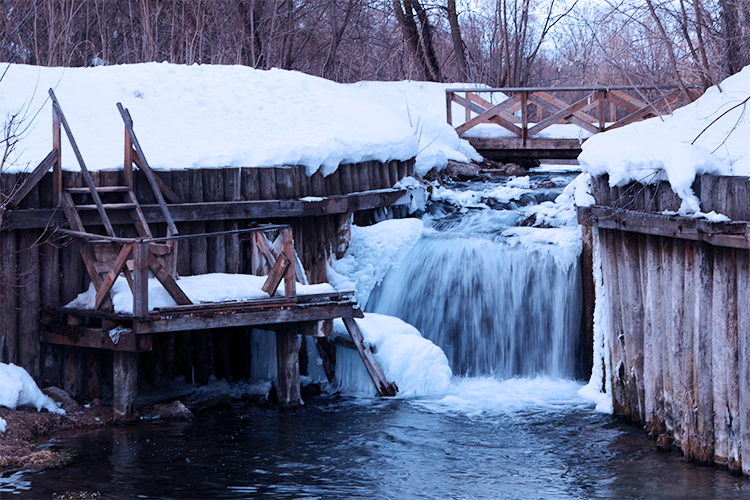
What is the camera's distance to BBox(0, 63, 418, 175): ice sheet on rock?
Answer: 32.8 feet

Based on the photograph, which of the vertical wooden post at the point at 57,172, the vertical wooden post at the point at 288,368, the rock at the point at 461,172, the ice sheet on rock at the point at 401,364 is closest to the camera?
the vertical wooden post at the point at 57,172

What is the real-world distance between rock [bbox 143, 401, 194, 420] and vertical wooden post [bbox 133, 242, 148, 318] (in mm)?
1201

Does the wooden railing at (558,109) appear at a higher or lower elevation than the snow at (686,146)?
higher

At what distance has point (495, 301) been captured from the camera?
11117 mm

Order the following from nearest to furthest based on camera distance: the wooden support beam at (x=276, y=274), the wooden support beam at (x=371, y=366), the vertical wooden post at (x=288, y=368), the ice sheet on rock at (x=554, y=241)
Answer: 1. the wooden support beam at (x=276, y=274)
2. the vertical wooden post at (x=288, y=368)
3. the wooden support beam at (x=371, y=366)
4. the ice sheet on rock at (x=554, y=241)

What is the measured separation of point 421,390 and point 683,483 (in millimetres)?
3704

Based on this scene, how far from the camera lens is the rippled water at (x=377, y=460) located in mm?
6634

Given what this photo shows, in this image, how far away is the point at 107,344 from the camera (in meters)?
8.30

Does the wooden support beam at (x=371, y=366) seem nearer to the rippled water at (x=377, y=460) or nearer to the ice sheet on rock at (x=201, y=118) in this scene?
the rippled water at (x=377, y=460)

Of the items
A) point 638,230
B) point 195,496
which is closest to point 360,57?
point 638,230

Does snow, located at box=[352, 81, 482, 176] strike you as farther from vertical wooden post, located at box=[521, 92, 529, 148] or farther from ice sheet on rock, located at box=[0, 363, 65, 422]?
ice sheet on rock, located at box=[0, 363, 65, 422]

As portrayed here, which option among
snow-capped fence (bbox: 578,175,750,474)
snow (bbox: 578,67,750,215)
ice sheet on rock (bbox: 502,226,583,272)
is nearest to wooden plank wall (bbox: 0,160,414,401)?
ice sheet on rock (bbox: 502,226,583,272)

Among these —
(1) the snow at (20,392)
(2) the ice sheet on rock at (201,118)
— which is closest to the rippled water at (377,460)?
(1) the snow at (20,392)

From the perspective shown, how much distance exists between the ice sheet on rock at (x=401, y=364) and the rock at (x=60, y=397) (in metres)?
3.07
